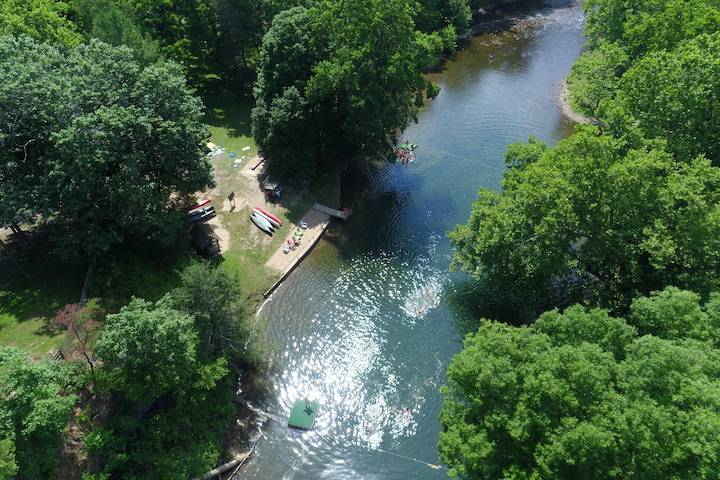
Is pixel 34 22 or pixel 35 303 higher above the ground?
pixel 34 22

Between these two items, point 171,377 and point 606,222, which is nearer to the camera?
point 171,377

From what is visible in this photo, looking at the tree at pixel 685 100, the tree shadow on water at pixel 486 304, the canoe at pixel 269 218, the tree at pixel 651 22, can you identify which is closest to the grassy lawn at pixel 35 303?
the canoe at pixel 269 218

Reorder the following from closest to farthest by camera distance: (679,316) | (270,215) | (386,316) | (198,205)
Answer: (679,316) < (386,316) < (198,205) < (270,215)

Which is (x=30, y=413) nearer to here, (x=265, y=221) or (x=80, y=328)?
(x=80, y=328)

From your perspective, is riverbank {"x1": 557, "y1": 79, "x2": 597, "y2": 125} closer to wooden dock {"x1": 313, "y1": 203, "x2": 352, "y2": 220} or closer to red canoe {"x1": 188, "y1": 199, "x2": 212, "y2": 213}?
wooden dock {"x1": 313, "y1": 203, "x2": 352, "y2": 220}

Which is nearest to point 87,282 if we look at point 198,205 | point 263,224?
point 198,205

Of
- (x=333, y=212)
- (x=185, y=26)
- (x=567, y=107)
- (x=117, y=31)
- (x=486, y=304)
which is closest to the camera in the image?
(x=486, y=304)

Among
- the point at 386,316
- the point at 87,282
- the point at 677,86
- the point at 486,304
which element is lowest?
the point at 486,304

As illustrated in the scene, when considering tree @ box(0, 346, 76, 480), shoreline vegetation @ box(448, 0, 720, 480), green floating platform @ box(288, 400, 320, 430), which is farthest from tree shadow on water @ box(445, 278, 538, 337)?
tree @ box(0, 346, 76, 480)
